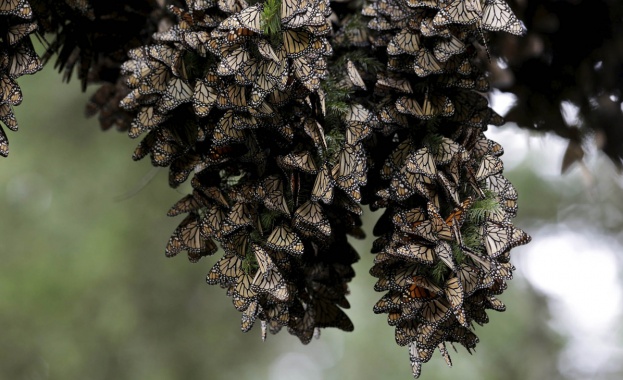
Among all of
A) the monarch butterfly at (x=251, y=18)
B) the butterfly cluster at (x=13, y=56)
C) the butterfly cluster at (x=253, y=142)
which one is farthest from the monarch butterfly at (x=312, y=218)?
the butterfly cluster at (x=13, y=56)

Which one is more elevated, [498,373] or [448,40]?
[498,373]

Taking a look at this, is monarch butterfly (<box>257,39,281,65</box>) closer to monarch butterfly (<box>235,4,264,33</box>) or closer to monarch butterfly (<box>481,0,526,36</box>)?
monarch butterfly (<box>235,4,264,33</box>)

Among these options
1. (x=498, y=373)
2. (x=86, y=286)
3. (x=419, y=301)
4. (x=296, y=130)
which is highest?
(x=498, y=373)

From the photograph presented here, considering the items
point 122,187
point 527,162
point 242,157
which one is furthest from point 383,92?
point 527,162

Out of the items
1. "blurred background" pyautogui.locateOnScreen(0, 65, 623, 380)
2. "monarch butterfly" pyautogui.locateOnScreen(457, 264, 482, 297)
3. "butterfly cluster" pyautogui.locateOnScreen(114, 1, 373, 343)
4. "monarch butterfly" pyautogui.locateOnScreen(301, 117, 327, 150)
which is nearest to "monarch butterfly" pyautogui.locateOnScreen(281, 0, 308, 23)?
"butterfly cluster" pyautogui.locateOnScreen(114, 1, 373, 343)

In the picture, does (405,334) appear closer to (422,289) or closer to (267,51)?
(422,289)

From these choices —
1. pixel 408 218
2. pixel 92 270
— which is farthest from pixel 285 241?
pixel 92 270

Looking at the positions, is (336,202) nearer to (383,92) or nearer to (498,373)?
(383,92)
